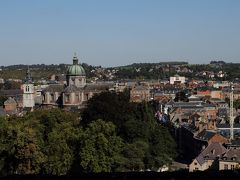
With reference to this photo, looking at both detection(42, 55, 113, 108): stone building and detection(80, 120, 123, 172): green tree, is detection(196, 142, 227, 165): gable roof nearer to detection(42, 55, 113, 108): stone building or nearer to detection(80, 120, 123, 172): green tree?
detection(80, 120, 123, 172): green tree

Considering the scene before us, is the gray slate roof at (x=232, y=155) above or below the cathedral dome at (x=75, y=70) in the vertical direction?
below

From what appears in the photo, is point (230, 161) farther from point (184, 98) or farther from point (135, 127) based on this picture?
point (184, 98)

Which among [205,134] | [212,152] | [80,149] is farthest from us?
[205,134]

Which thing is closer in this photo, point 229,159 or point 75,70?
point 229,159

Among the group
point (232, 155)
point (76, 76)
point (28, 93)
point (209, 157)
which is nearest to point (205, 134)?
point (209, 157)

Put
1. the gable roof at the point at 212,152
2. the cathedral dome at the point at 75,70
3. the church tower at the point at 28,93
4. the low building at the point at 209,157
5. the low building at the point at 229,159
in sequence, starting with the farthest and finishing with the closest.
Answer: the church tower at the point at 28,93 < the cathedral dome at the point at 75,70 < the gable roof at the point at 212,152 < the low building at the point at 209,157 < the low building at the point at 229,159

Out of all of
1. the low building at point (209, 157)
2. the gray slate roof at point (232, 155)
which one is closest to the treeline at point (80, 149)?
the low building at point (209, 157)

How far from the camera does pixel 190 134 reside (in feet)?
224

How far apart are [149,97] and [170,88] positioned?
33.4 feet

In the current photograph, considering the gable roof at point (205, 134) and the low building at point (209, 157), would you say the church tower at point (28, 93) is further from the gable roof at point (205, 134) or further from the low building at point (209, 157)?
the low building at point (209, 157)

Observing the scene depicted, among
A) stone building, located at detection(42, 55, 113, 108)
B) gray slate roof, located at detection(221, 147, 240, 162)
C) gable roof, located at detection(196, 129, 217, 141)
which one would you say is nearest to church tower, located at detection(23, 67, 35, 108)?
stone building, located at detection(42, 55, 113, 108)

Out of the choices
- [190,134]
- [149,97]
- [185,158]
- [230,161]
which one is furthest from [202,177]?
[149,97]

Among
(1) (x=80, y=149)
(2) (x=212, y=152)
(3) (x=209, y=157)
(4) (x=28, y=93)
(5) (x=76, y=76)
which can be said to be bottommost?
(3) (x=209, y=157)

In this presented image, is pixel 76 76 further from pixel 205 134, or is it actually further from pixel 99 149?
pixel 99 149
